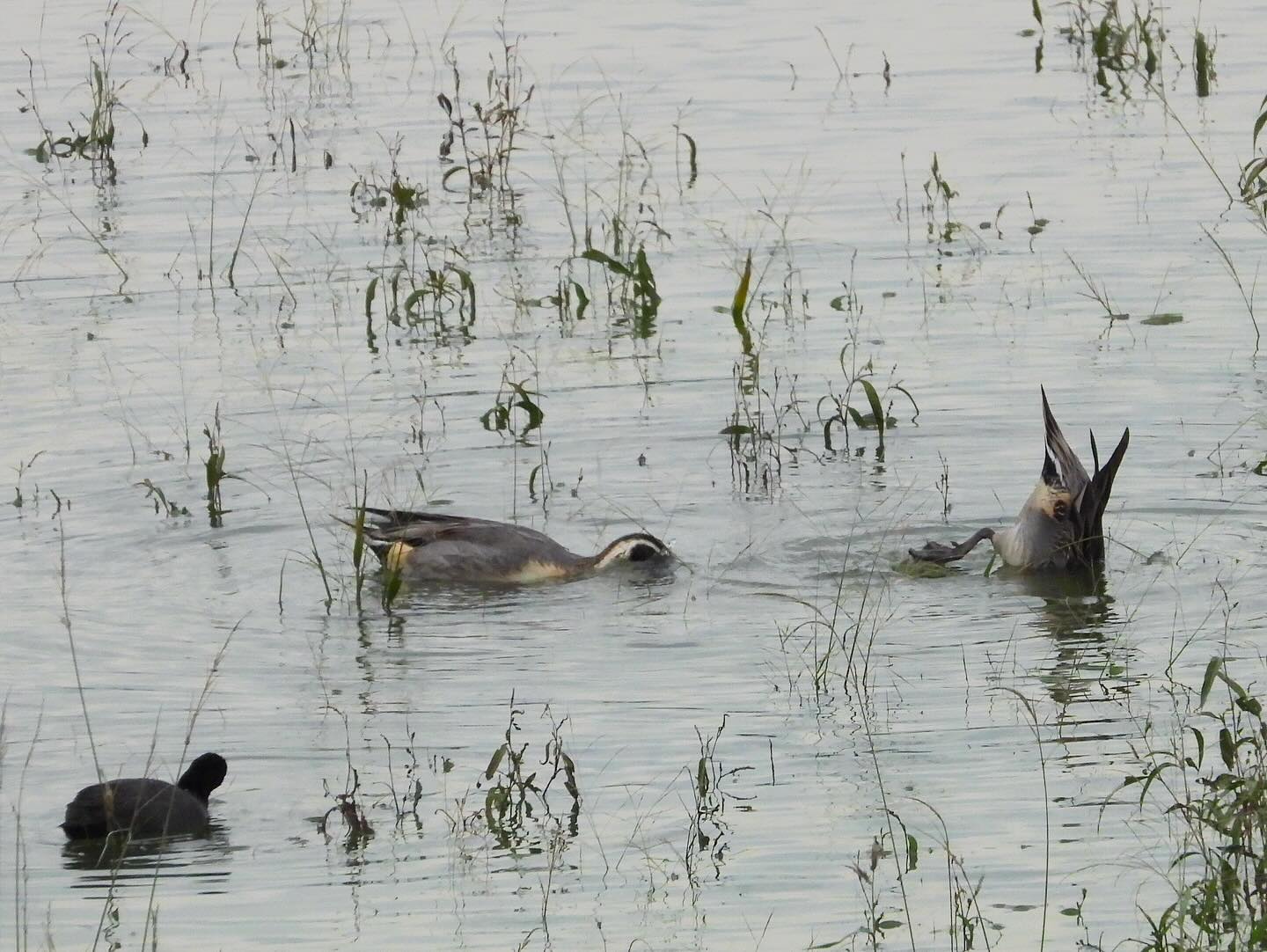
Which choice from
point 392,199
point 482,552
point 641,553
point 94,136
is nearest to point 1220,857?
point 641,553

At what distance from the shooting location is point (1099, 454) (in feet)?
37.7

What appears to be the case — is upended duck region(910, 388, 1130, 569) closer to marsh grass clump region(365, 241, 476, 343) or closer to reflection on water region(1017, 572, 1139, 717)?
reflection on water region(1017, 572, 1139, 717)

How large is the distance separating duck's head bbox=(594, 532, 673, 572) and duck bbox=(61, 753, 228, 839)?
10.6 feet

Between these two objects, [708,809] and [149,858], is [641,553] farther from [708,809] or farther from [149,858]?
[149,858]

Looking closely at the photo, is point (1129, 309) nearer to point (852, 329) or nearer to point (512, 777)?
point (852, 329)

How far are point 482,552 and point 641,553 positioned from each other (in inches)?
28.5

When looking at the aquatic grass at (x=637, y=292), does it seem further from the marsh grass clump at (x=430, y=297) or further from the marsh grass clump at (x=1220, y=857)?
the marsh grass clump at (x=1220, y=857)

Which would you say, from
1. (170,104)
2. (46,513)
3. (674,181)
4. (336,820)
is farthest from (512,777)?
(170,104)

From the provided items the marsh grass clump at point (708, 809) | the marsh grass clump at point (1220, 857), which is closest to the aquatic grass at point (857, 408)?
the marsh grass clump at point (708, 809)

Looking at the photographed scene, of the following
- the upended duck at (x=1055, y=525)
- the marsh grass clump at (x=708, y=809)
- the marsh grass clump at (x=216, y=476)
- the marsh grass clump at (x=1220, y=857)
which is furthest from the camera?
the marsh grass clump at (x=216, y=476)

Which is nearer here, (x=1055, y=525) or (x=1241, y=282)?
(x=1055, y=525)

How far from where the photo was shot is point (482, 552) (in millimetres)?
10312

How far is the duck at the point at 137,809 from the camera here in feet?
23.5

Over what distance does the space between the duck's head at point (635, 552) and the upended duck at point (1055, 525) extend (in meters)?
1.14
